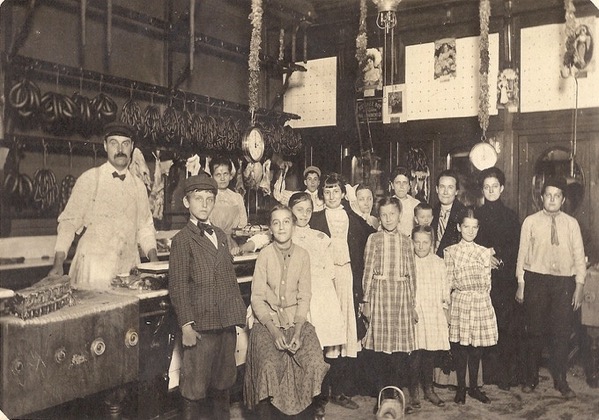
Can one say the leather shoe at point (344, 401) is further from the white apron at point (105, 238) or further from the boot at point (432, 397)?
the white apron at point (105, 238)

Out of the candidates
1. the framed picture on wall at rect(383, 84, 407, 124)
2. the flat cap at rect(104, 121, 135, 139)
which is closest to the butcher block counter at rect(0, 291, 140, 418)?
the flat cap at rect(104, 121, 135, 139)

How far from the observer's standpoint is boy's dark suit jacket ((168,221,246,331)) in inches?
116

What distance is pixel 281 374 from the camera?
308 cm

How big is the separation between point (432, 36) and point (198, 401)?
14.1 ft

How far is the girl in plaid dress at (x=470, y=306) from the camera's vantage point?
3.86 metres

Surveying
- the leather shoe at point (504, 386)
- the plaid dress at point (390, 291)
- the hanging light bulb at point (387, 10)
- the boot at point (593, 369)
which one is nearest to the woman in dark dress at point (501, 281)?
the leather shoe at point (504, 386)

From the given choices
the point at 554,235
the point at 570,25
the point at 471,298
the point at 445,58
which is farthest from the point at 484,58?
the point at 471,298

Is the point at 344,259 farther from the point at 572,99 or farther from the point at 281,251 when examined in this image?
the point at 572,99

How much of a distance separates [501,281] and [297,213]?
178 centimetres

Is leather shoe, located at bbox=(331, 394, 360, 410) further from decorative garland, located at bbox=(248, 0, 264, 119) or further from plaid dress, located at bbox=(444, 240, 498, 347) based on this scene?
decorative garland, located at bbox=(248, 0, 264, 119)

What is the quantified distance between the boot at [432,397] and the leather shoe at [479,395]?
262 mm

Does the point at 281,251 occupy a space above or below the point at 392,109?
below

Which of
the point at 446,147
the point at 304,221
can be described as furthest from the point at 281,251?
the point at 446,147

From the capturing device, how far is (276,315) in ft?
10.7
